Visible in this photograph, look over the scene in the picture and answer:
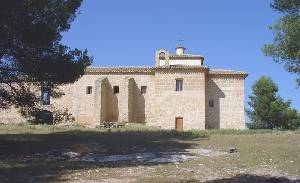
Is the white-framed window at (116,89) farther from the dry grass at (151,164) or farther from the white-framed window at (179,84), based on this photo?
the dry grass at (151,164)

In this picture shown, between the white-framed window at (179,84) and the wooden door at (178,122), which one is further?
the white-framed window at (179,84)

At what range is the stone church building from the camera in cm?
4638

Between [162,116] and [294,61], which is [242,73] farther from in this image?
[294,61]

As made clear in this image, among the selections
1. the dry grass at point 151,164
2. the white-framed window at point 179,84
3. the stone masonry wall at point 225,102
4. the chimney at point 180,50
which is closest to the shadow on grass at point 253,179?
the dry grass at point 151,164

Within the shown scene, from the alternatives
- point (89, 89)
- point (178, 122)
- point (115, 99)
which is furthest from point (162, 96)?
point (89, 89)

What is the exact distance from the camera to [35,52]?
24750 millimetres

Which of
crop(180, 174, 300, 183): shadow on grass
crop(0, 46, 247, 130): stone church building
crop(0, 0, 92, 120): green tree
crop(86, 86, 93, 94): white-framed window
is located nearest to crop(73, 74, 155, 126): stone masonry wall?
crop(0, 46, 247, 130): stone church building

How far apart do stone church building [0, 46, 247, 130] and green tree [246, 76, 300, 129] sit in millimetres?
7860

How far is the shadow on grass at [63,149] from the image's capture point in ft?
60.6

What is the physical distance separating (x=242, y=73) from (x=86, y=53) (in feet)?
77.7

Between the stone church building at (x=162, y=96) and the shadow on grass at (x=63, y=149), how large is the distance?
995cm

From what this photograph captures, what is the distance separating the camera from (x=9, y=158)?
75.7 feet

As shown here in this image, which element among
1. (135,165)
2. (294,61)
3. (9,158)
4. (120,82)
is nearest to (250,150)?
(294,61)

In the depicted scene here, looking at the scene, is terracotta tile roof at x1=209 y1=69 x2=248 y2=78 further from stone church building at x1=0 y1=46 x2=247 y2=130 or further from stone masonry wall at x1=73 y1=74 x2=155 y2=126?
stone masonry wall at x1=73 y1=74 x2=155 y2=126
